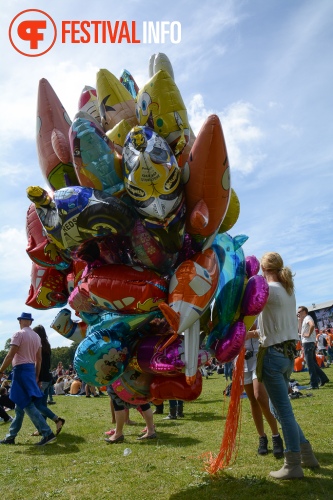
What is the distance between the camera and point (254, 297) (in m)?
3.24

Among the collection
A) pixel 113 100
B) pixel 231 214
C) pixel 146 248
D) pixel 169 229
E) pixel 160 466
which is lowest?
pixel 160 466

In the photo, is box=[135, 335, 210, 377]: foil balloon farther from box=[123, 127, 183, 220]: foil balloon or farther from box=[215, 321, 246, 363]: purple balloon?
box=[123, 127, 183, 220]: foil balloon

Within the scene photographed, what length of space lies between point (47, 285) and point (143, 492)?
6.00ft

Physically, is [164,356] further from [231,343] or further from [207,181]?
[207,181]

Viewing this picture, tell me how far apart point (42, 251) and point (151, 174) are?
1111 millimetres

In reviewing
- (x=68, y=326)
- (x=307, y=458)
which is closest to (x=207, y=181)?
(x=68, y=326)

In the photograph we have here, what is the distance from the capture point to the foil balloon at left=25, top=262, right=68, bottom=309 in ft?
11.8

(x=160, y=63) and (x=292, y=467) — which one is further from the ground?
(x=160, y=63)

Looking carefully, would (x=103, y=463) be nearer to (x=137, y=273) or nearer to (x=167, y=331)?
(x=167, y=331)

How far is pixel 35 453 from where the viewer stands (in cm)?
573

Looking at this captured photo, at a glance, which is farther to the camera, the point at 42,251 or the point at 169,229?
the point at 42,251

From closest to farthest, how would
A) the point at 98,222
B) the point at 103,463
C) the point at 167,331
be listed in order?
the point at 98,222 → the point at 167,331 → the point at 103,463

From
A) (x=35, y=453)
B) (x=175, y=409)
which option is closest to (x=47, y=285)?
(x=35, y=453)

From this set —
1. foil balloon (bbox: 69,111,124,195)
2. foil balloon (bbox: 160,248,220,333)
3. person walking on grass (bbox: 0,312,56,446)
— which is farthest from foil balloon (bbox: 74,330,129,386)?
person walking on grass (bbox: 0,312,56,446)
